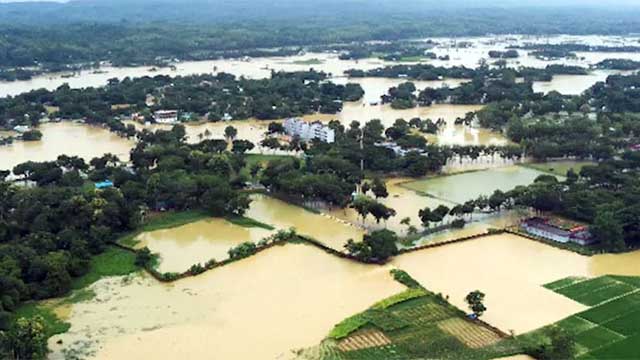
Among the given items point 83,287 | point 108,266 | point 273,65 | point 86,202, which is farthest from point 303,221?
point 273,65

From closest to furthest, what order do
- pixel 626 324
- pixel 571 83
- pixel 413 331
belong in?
pixel 413 331 < pixel 626 324 < pixel 571 83

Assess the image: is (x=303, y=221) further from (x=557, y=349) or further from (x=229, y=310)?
(x=557, y=349)

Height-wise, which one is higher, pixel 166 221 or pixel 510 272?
pixel 166 221

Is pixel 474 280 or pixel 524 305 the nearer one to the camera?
pixel 524 305

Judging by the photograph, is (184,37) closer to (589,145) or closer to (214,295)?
(589,145)

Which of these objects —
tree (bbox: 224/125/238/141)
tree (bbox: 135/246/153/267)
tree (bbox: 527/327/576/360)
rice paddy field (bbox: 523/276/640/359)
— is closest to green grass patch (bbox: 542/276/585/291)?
rice paddy field (bbox: 523/276/640/359)

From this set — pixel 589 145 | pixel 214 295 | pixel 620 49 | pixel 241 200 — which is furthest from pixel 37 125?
pixel 620 49

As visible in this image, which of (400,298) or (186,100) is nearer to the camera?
(400,298)
